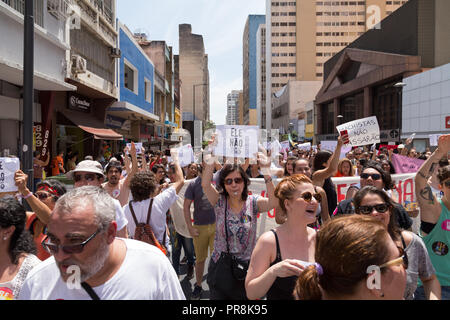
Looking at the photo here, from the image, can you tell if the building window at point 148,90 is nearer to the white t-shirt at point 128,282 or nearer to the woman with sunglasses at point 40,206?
the woman with sunglasses at point 40,206

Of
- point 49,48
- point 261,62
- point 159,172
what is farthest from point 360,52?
point 261,62

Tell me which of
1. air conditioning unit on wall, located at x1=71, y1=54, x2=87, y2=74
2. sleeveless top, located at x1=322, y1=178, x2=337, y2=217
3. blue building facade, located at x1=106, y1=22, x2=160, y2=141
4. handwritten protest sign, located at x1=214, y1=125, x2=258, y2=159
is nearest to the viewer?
sleeveless top, located at x1=322, y1=178, x2=337, y2=217

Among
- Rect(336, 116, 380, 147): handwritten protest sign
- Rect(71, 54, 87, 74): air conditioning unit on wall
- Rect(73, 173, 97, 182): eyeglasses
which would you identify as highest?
Rect(71, 54, 87, 74): air conditioning unit on wall

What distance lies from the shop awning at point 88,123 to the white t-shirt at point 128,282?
14.7 meters

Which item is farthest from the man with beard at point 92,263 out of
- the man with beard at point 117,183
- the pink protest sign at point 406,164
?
the pink protest sign at point 406,164

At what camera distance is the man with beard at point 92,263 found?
5.21ft

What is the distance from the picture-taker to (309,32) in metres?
93.6

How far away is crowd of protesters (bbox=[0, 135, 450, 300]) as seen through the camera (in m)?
1.47

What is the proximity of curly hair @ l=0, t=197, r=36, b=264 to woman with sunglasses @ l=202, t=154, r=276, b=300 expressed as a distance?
5.35 feet

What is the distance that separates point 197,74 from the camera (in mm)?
82625

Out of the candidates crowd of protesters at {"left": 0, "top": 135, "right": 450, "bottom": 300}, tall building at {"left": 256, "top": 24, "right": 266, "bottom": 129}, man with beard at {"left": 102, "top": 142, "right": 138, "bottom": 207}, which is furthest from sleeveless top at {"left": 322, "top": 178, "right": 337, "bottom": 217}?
tall building at {"left": 256, "top": 24, "right": 266, "bottom": 129}

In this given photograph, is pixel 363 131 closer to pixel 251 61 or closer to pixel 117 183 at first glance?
pixel 117 183

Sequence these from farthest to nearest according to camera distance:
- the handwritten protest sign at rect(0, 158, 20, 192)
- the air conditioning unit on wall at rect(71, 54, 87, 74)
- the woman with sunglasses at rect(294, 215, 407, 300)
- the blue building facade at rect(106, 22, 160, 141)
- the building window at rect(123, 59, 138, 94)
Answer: the building window at rect(123, 59, 138, 94), the blue building facade at rect(106, 22, 160, 141), the air conditioning unit on wall at rect(71, 54, 87, 74), the handwritten protest sign at rect(0, 158, 20, 192), the woman with sunglasses at rect(294, 215, 407, 300)

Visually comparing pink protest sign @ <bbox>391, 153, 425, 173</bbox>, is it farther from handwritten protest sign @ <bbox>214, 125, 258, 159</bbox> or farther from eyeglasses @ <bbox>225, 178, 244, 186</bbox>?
eyeglasses @ <bbox>225, 178, 244, 186</bbox>
